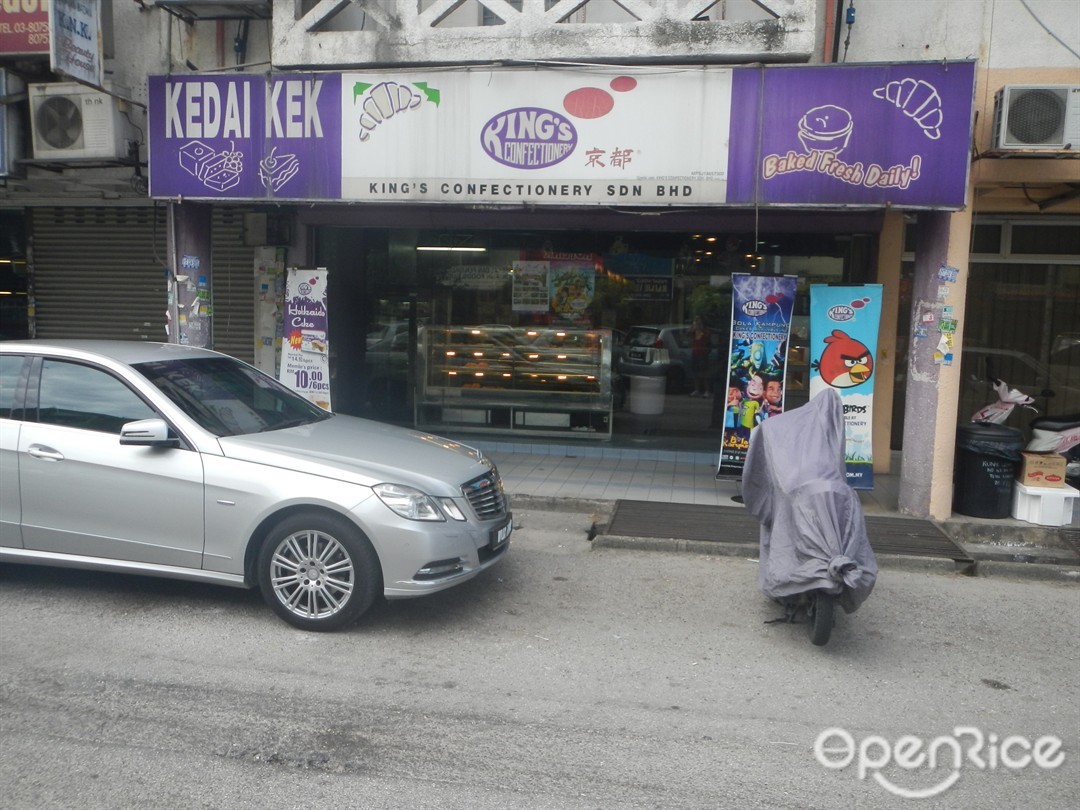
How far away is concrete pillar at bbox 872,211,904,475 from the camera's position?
10406 mm

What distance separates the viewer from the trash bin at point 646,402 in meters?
12.0

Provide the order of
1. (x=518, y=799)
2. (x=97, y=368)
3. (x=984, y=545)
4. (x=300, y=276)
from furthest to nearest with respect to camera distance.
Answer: (x=300, y=276) < (x=984, y=545) < (x=97, y=368) < (x=518, y=799)

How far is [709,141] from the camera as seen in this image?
8.37m

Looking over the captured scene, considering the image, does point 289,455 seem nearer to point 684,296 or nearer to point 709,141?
point 709,141

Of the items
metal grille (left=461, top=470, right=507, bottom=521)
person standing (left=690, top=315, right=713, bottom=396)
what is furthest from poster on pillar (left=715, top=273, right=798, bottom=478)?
metal grille (left=461, top=470, right=507, bottom=521)

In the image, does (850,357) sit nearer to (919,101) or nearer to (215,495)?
(919,101)

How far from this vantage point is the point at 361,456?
5.93m

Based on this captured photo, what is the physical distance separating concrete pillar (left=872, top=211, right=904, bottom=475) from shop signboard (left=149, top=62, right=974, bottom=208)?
2298 mm

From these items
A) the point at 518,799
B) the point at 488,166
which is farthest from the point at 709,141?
the point at 518,799

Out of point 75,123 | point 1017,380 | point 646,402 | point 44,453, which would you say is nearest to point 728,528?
point 646,402

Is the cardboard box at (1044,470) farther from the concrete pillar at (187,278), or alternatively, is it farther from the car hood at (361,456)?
the concrete pillar at (187,278)

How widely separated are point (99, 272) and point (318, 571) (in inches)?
311

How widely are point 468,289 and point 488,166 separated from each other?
3.59 m

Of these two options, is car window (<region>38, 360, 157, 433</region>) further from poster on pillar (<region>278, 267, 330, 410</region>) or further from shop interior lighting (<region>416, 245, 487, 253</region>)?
shop interior lighting (<region>416, 245, 487, 253</region>)
